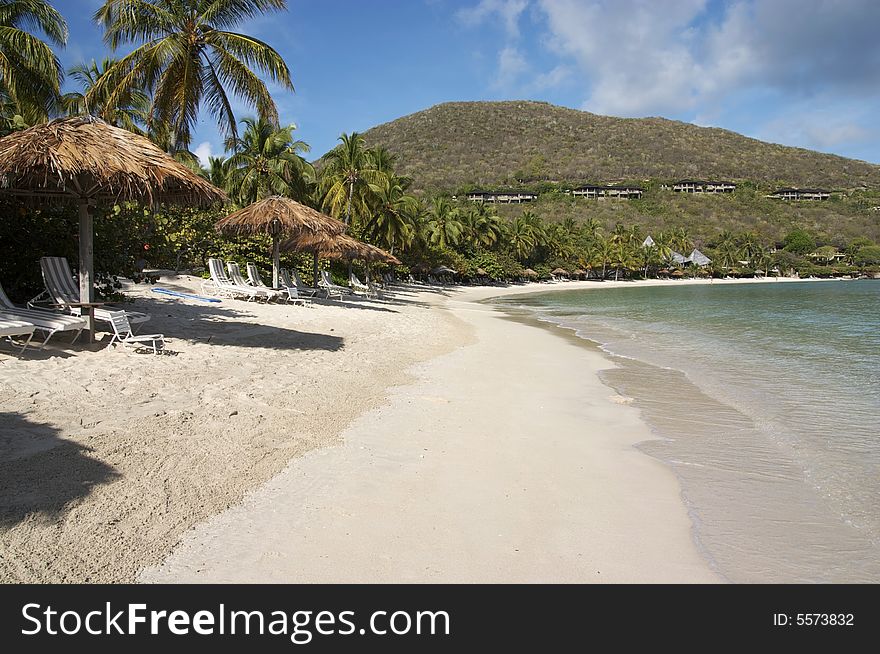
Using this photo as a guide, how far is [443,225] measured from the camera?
46.9 metres

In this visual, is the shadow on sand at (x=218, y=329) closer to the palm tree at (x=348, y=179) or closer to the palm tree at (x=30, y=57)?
the palm tree at (x=30, y=57)

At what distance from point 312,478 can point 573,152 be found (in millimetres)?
143257

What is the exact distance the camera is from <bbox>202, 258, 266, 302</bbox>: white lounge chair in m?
14.1

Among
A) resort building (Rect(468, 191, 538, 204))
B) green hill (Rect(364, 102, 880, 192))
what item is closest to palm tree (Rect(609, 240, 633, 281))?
resort building (Rect(468, 191, 538, 204))

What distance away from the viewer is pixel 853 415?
7.00 m

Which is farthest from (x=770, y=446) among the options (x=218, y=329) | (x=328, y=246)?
(x=328, y=246)

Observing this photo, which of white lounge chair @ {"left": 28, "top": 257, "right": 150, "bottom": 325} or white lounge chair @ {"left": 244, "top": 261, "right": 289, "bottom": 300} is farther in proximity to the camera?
white lounge chair @ {"left": 244, "top": 261, "right": 289, "bottom": 300}

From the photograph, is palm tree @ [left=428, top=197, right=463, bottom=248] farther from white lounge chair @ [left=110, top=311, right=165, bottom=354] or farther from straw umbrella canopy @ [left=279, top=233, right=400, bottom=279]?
white lounge chair @ [left=110, top=311, right=165, bottom=354]

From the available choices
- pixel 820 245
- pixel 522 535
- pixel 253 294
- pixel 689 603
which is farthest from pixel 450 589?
pixel 820 245

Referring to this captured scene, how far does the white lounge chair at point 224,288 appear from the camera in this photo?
14116 mm

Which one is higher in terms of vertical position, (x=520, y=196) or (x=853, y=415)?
(x=520, y=196)

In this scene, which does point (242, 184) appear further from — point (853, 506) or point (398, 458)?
→ point (853, 506)

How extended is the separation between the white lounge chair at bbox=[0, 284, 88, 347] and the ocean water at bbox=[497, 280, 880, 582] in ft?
Result: 21.0

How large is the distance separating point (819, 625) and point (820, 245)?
110675 millimetres
